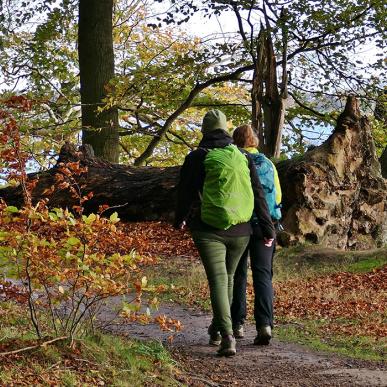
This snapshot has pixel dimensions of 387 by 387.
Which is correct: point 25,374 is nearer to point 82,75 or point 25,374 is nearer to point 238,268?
point 238,268

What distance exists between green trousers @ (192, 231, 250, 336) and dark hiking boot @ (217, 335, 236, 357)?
42 millimetres

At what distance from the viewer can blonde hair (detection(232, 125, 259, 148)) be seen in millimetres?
6859

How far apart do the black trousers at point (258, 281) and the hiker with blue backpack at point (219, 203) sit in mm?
457

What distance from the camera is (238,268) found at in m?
7.00

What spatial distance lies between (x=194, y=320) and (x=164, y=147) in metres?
22.9

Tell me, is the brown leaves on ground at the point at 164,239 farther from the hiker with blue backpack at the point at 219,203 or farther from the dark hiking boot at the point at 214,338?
the hiker with blue backpack at the point at 219,203

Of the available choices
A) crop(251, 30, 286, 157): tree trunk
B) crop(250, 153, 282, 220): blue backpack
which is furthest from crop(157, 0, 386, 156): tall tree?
crop(250, 153, 282, 220): blue backpack

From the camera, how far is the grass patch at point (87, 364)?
467 cm

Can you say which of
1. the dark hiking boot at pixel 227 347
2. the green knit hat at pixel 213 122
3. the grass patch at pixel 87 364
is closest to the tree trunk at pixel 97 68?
the green knit hat at pixel 213 122

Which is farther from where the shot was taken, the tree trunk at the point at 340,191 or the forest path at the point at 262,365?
the tree trunk at the point at 340,191

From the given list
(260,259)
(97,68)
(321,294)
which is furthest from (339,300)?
(97,68)

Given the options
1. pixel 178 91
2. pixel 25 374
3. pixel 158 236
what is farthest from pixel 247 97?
pixel 25 374

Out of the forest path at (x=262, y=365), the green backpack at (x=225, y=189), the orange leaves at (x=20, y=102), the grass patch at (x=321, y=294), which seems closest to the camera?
the orange leaves at (x=20, y=102)

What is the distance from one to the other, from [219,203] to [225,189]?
123 mm
